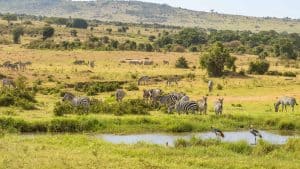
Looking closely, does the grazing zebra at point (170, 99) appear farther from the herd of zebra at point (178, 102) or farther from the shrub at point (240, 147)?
the shrub at point (240, 147)

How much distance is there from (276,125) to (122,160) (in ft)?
41.6

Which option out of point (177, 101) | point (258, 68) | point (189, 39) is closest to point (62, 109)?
point (177, 101)

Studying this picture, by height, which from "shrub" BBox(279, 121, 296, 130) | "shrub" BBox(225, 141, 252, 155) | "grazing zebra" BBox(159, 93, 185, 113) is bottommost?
"shrub" BBox(279, 121, 296, 130)

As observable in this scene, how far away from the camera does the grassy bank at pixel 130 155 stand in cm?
1741

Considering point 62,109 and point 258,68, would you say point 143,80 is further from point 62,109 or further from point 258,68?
point 62,109

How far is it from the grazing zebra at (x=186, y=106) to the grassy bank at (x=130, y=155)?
7.82 m

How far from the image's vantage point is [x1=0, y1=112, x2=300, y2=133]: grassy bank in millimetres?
25859

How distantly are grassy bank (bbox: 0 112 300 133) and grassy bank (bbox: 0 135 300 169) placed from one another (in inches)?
132

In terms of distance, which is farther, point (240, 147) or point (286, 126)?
point (286, 126)

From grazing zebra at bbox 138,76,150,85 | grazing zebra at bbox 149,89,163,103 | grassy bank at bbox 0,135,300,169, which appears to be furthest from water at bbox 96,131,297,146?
grazing zebra at bbox 138,76,150,85

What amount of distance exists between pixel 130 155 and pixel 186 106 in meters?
10.6

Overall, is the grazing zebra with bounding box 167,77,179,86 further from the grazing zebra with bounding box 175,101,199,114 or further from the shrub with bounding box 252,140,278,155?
the shrub with bounding box 252,140,278,155

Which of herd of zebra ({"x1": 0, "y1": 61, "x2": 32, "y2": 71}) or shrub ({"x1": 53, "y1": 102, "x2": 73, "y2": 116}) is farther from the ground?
shrub ({"x1": 53, "y1": 102, "x2": 73, "y2": 116})

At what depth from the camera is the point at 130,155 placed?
63.6 feet
